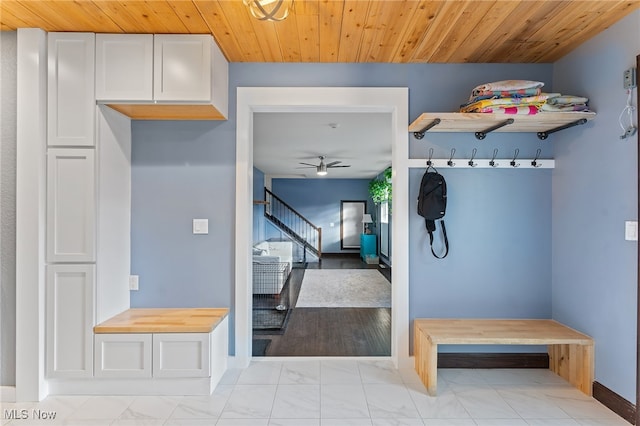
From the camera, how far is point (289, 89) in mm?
2891

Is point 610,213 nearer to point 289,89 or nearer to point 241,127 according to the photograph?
point 289,89

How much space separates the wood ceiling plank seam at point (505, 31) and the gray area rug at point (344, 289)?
11.3 feet

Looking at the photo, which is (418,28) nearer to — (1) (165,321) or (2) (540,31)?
(2) (540,31)

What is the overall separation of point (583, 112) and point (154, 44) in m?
2.97

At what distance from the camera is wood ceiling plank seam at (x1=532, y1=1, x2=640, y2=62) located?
2.10m

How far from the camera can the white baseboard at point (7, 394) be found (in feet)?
7.75

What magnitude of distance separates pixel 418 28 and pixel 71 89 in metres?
2.39

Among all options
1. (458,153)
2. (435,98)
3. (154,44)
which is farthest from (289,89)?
(458,153)


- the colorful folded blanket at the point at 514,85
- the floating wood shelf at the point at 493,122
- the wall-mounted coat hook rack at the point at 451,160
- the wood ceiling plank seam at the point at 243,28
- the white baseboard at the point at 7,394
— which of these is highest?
the wood ceiling plank seam at the point at 243,28

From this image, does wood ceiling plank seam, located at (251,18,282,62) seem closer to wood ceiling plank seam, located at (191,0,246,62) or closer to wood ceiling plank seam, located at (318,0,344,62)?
wood ceiling plank seam, located at (191,0,246,62)

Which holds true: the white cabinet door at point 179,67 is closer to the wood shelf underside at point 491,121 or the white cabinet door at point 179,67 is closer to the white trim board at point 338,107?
the white trim board at point 338,107

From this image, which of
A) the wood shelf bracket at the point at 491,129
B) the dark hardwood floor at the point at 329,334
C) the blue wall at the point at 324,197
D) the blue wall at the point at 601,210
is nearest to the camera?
the blue wall at the point at 601,210

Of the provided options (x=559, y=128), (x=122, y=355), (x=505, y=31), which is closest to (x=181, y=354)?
(x=122, y=355)

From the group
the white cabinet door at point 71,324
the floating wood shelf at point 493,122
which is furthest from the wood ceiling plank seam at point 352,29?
the white cabinet door at point 71,324
